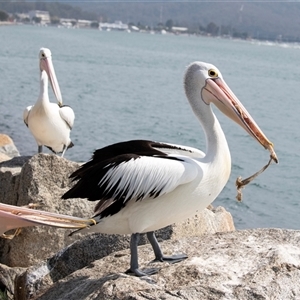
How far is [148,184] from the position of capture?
352 cm

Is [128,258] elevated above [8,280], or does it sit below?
above

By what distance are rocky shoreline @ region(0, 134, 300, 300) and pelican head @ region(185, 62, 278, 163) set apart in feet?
2.09

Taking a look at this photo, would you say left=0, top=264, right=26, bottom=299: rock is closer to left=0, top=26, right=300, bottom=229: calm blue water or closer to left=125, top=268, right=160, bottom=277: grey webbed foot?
left=125, top=268, right=160, bottom=277: grey webbed foot

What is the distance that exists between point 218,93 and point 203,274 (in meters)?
1.10

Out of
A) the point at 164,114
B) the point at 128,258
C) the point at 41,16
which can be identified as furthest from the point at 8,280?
the point at 41,16

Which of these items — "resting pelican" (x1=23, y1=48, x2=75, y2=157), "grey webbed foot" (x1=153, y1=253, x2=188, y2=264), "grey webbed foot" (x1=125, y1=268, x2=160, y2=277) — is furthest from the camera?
"resting pelican" (x1=23, y1=48, x2=75, y2=157)

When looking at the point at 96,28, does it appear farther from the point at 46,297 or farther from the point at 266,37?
the point at 46,297

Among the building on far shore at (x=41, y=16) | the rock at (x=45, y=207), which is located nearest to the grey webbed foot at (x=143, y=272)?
the rock at (x=45, y=207)

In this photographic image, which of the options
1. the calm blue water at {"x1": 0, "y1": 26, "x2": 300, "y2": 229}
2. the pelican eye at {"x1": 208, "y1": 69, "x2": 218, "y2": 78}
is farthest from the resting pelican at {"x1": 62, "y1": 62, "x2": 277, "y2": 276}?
the calm blue water at {"x1": 0, "y1": 26, "x2": 300, "y2": 229}

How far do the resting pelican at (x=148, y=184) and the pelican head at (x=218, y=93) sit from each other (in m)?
0.02

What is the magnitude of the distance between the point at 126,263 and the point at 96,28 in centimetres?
13565

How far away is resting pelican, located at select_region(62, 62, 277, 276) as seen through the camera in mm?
3537

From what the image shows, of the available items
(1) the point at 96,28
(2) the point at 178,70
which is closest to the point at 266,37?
(1) the point at 96,28

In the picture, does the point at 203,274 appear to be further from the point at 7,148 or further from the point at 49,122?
the point at 7,148
